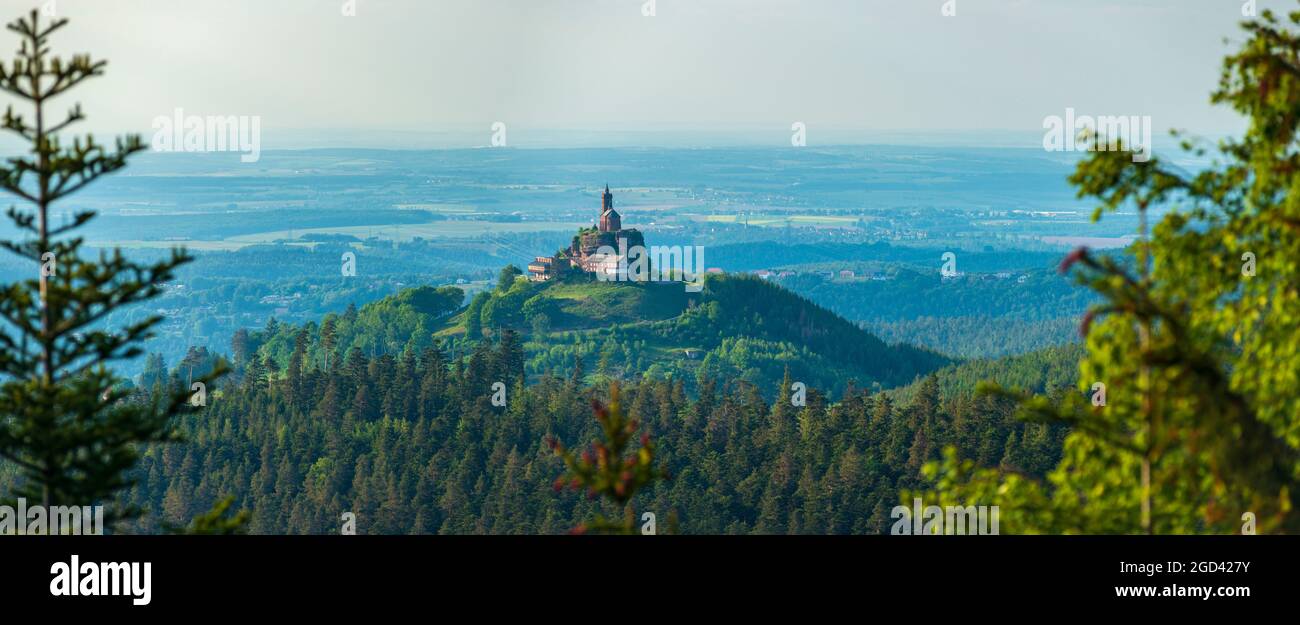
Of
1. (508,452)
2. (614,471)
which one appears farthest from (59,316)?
(508,452)

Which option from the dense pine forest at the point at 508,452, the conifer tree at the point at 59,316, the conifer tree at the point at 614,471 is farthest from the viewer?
the dense pine forest at the point at 508,452

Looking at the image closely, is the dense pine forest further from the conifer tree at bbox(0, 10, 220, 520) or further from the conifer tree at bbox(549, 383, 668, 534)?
the conifer tree at bbox(549, 383, 668, 534)

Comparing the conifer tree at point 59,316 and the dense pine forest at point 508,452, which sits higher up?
the conifer tree at point 59,316

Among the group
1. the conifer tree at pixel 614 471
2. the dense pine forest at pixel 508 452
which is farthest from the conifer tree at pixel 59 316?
the dense pine forest at pixel 508 452

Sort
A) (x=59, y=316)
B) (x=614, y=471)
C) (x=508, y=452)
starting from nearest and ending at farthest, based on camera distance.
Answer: (x=614, y=471), (x=59, y=316), (x=508, y=452)

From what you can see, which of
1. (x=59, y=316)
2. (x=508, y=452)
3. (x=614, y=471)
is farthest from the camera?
(x=508, y=452)

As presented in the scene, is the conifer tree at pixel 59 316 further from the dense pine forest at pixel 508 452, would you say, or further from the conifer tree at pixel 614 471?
the dense pine forest at pixel 508 452

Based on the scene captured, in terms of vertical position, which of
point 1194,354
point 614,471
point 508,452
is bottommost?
point 508,452

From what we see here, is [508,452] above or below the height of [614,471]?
below

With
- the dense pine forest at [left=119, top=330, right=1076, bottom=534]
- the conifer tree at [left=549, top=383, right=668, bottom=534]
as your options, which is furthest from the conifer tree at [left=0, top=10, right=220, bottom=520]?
the dense pine forest at [left=119, top=330, right=1076, bottom=534]

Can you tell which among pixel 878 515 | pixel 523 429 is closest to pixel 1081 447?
pixel 878 515

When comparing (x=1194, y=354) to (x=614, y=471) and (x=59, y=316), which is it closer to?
(x=614, y=471)
